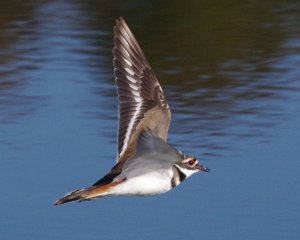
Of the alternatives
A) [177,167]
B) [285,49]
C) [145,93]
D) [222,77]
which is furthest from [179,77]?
[177,167]

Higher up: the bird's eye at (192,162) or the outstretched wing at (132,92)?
the outstretched wing at (132,92)

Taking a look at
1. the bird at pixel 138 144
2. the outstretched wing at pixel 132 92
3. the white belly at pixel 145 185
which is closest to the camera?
the bird at pixel 138 144

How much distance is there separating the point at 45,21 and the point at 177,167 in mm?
5570

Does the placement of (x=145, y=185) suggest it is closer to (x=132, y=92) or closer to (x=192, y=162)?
(x=192, y=162)

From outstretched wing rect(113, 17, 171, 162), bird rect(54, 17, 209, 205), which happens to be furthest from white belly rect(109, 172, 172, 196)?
outstretched wing rect(113, 17, 171, 162)

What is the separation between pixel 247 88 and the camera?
39.3 ft

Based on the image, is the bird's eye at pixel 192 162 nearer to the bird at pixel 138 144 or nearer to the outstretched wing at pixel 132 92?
the bird at pixel 138 144

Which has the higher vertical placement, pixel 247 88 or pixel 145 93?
pixel 145 93

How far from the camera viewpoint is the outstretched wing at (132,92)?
8672 millimetres

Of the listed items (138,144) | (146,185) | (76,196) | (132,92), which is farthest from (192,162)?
(132,92)

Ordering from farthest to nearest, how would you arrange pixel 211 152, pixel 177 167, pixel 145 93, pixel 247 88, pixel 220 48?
pixel 220 48 < pixel 247 88 < pixel 211 152 < pixel 145 93 < pixel 177 167

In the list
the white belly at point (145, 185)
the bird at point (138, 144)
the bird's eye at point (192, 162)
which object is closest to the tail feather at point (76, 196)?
the bird at point (138, 144)

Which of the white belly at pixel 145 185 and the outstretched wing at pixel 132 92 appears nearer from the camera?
the white belly at pixel 145 185

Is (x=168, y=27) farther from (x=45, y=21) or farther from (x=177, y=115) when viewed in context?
(x=177, y=115)
